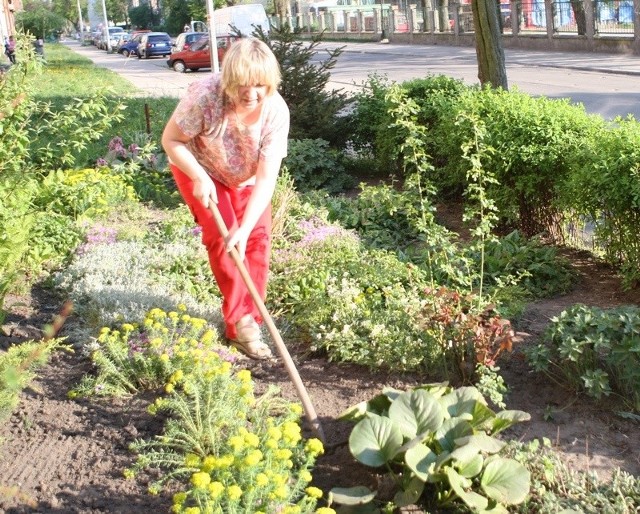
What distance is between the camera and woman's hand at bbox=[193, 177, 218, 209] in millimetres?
4387

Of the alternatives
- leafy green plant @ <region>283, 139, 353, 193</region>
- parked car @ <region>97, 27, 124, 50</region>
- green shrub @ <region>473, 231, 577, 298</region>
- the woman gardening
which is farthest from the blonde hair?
parked car @ <region>97, 27, 124, 50</region>

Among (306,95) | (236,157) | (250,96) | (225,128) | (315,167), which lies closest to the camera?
Answer: (250,96)

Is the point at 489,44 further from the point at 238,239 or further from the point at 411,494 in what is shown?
the point at 411,494

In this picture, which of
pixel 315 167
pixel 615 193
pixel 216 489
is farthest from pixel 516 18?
pixel 216 489

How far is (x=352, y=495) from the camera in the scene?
10.8 ft

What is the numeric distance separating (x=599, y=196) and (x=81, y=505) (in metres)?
4.01

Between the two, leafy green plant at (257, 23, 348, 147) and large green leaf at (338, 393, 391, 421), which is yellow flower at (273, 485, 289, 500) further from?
leafy green plant at (257, 23, 348, 147)

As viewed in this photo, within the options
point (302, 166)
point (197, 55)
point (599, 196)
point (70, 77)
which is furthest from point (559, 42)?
point (599, 196)

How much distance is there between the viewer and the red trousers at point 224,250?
4.73m

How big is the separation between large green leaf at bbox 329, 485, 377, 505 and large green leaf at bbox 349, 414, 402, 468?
0.11 m

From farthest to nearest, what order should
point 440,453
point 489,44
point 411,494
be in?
point 489,44 < point 440,453 < point 411,494

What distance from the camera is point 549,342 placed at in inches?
181

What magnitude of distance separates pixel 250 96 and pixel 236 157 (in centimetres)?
49

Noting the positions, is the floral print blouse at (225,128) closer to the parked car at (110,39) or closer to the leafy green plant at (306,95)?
the leafy green plant at (306,95)
